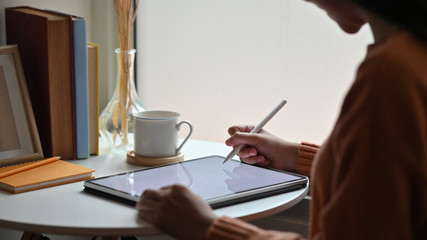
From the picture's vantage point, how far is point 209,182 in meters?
1.08

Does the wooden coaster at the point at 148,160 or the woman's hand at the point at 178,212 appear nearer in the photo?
the woman's hand at the point at 178,212

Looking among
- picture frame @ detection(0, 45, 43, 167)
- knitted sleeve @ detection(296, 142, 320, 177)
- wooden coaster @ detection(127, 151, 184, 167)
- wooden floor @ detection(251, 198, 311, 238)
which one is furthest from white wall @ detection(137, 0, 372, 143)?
picture frame @ detection(0, 45, 43, 167)

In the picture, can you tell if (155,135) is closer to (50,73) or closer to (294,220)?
(50,73)

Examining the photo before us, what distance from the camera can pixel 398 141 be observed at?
2.05ft

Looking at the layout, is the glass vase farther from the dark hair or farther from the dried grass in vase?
the dark hair

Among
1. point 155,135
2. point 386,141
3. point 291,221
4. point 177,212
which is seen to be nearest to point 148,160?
point 155,135

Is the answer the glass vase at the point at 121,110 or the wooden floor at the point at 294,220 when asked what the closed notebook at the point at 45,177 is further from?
the wooden floor at the point at 294,220

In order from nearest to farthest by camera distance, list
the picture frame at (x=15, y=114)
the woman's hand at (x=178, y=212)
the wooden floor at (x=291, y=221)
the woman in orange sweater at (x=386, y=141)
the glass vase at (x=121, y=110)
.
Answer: the woman in orange sweater at (x=386, y=141), the woman's hand at (x=178, y=212), the picture frame at (x=15, y=114), the glass vase at (x=121, y=110), the wooden floor at (x=291, y=221)

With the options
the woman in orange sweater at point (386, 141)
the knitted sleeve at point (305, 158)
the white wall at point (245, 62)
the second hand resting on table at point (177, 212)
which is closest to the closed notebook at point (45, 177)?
the second hand resting on table at point (177, 212)

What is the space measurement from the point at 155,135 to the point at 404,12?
0.72m

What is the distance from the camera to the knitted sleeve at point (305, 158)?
48.5 inches

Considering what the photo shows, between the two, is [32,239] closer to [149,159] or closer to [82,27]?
[149,159]

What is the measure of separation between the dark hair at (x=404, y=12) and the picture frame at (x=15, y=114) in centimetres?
82

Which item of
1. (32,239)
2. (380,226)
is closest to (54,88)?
(32,239)
